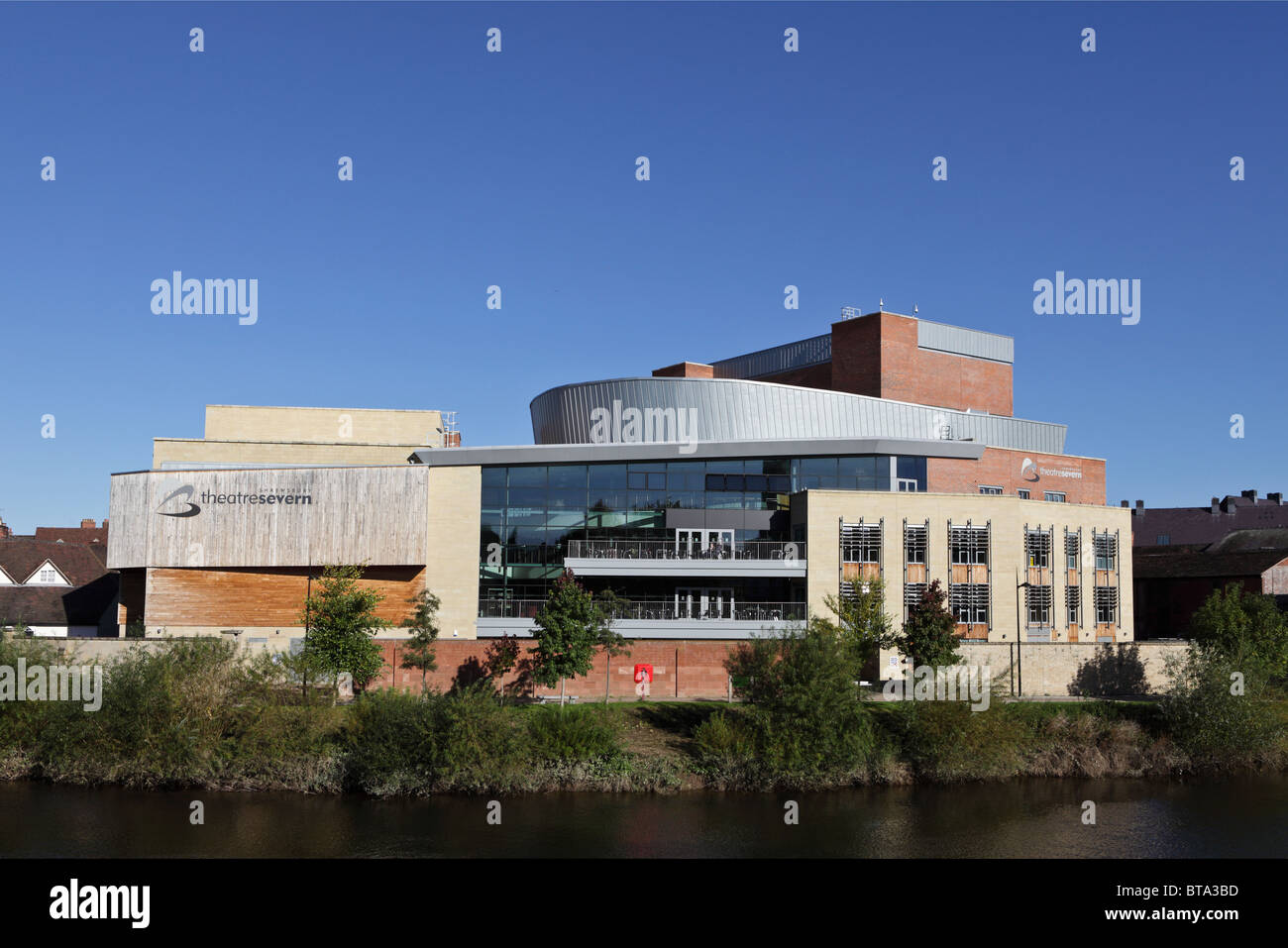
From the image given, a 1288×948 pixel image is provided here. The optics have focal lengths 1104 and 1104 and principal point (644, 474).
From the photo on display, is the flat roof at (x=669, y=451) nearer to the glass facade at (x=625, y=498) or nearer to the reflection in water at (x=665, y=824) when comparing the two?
the glass facade at (x=625, y=498)

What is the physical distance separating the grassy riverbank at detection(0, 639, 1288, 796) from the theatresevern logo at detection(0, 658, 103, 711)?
1.14 ft

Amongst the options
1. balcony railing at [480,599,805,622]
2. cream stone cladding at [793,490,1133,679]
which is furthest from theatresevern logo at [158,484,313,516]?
cream stone cladding at [793,490,1133,679]

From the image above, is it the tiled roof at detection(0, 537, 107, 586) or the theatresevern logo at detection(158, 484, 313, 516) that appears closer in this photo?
the theatresevern logo at detection(158, 484, 313, 516)

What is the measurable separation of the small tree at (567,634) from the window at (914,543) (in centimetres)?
1499

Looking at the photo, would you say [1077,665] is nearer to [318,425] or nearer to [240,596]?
[240,596]

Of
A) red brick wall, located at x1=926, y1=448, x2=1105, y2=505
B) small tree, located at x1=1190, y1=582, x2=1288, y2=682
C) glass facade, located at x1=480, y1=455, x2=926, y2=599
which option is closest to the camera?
small tree, located at x1=1190, y1=582, x2=1288, y2=682

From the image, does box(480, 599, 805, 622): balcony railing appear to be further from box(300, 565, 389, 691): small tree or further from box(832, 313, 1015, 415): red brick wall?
box(832, 313, 1015, 415): red brick wall

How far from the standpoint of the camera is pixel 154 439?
183ft

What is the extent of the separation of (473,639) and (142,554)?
16.2 meters

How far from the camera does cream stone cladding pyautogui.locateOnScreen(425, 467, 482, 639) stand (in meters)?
46.9

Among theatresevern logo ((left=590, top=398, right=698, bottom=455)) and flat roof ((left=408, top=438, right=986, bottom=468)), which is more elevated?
theatresevern logo ((left=590, top=398, right=698, bottom=455))
